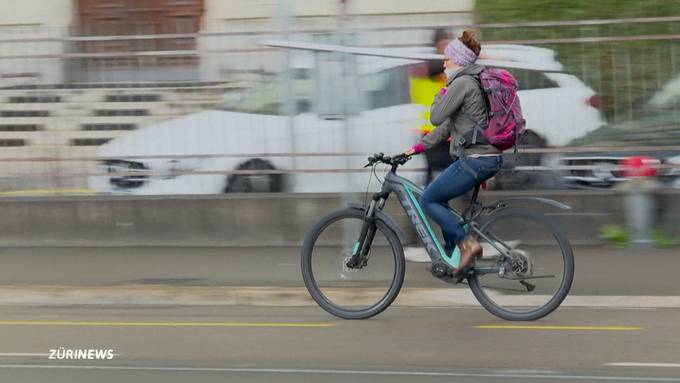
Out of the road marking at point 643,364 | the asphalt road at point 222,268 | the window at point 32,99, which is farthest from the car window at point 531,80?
the road marking at point 643,364

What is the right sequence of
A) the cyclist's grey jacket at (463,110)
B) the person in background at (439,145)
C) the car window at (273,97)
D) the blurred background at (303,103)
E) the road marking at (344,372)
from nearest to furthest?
the road marking at (344,372) < the cyclist's grey jacket at (463,110) < the person in background at (439,145) < the blurred background at (303,103) < the car window at (273,97)

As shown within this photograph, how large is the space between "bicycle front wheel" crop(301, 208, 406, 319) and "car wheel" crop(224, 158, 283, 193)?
2870mm

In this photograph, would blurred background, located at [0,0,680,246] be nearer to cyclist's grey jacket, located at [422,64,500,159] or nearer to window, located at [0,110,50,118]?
window, located at [0,110,50,118]

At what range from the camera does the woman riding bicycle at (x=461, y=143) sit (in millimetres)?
6941

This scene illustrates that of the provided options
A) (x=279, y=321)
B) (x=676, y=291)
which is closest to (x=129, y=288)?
(x=279, y=321)

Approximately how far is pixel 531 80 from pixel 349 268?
3316 millimetres

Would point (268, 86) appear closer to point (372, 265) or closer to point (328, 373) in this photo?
point (372, 265)

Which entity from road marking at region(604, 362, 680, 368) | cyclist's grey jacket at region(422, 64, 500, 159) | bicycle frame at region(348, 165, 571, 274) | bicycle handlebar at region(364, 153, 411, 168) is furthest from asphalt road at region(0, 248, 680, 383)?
cyclist's grey jacket at region(422, 64, 500, 159)

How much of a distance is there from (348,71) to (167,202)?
2.01m

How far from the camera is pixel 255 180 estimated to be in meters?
10.3

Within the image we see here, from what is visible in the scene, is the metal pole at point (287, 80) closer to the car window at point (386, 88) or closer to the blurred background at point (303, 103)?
the blurred background at point (303, 103)

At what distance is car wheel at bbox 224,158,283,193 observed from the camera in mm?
10266

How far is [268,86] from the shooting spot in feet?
33.3

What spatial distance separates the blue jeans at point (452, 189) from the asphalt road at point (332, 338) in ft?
1.96
